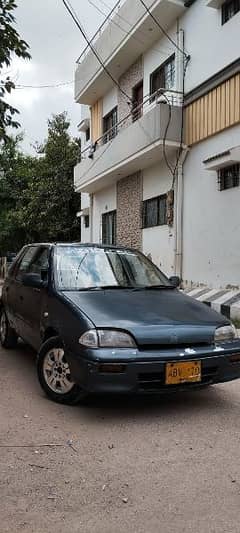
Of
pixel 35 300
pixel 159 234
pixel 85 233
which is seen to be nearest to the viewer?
pixel 35 300

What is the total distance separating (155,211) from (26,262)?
8.71m

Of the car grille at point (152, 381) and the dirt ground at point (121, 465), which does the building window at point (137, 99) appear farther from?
the car grille at point (152, 381)

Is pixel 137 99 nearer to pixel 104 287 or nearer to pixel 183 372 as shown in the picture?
pixel 104 287

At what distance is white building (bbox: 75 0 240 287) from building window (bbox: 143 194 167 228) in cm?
3

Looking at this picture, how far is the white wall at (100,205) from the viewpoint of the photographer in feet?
60.3

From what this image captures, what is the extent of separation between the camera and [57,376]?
14.8 feet

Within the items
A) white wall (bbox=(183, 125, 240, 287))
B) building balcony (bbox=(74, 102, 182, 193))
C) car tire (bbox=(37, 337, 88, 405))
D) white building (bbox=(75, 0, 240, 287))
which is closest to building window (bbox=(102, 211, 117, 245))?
white building (bbox=(75, 0, 240, 287))

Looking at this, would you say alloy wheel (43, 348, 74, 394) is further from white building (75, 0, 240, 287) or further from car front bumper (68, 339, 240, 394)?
white building (75, 0, 240, 287)

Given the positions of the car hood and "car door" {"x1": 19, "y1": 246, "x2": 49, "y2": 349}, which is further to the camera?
"car door" {"x1": 19, "y1": 246, "x2": 49, "y2": 349}

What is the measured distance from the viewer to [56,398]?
447 cm

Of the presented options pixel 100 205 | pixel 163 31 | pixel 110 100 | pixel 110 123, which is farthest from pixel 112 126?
pixel 163 31

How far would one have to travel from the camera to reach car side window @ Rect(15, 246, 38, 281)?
6.32 meters

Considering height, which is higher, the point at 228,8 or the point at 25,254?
the point at 228,8

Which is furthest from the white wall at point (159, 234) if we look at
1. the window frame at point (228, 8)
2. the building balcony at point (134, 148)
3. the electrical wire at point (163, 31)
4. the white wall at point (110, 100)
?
the white wall at point (110, 100)
